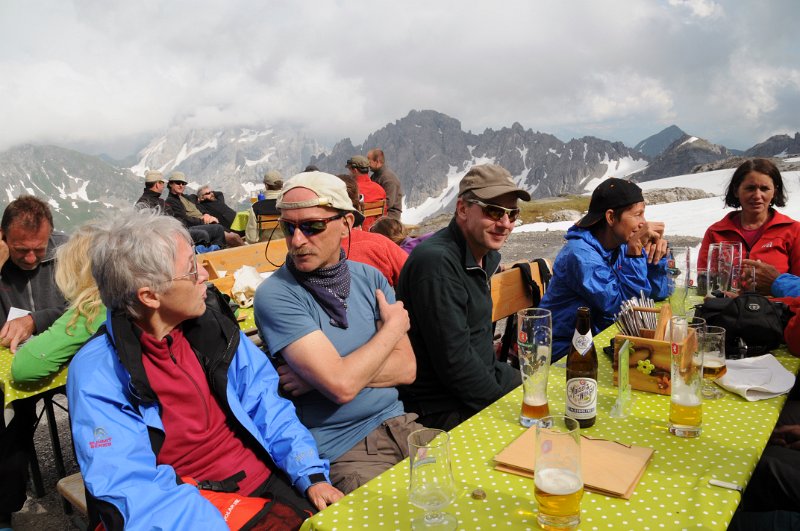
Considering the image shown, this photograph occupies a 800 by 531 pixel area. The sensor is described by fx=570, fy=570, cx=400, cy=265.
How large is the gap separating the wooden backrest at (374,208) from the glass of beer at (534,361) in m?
7.74

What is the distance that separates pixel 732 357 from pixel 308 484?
7.38 feet

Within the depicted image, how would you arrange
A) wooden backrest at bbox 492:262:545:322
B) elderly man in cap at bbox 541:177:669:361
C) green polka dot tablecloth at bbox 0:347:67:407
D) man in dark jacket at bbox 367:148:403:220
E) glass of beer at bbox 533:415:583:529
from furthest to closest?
1. man in dark jacket at bbox 367:148:403:220
2. wooden backrest at bbox 492:262:545:322
3. elderly man in cap at bbox 541:177:669:361
4. green polka dot tablecloth at bbox 0:347:67:407
5. glass of beer at bbox 533:415:583:529

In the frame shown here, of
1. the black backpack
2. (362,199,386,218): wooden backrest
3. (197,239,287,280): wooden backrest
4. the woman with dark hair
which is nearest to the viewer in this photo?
the black backpack

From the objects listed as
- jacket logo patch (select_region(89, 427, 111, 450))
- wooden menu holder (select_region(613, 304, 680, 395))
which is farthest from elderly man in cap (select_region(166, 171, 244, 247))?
wooden menu holder (select_region(613, 304, 680, 395))

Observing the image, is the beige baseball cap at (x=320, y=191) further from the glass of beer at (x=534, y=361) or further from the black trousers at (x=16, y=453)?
the black trousers at (x=16, y=453)

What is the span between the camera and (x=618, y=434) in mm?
2141

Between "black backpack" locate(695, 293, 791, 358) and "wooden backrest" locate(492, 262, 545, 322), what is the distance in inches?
60.0

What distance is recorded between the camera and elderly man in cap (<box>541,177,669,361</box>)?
13.1ft

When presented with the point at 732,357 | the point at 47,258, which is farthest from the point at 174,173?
the point at 732,357

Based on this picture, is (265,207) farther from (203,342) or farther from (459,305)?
(203,342)

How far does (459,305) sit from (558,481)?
1.62 m

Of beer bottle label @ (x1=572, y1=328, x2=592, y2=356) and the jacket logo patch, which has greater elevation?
beer bottle label @ (x1=572, y1=328, x2=592, y2=356)

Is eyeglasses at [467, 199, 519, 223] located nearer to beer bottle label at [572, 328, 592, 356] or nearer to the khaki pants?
beer bottle label at [572, 328, 592, 356]

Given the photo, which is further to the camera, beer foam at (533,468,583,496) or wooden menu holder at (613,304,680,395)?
wooden menu holder at (613,304,680,395)
